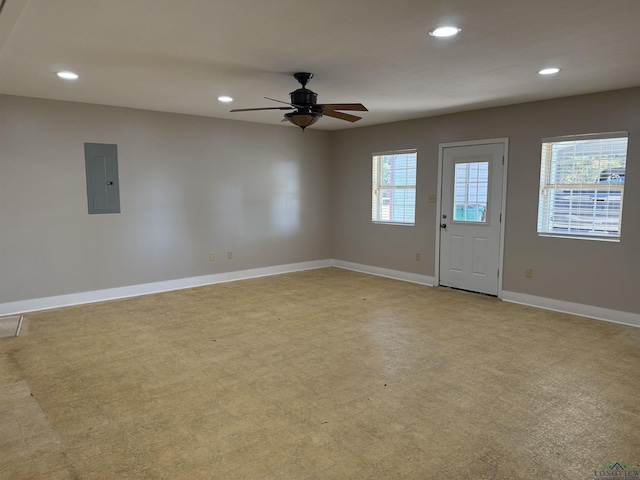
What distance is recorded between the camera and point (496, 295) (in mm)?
5523

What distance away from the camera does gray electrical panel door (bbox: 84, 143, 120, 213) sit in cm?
520

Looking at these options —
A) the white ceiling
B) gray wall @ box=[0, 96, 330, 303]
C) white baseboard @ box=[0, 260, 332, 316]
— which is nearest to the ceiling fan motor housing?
the white ceiling

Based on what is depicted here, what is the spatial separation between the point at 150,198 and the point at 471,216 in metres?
4.26

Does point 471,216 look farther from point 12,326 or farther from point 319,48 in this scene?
point 12,326

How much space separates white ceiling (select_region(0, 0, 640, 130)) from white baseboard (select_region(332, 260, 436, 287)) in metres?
2.62

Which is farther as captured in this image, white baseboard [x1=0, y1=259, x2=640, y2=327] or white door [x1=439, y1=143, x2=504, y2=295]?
white door [x1=439, y1=143, x2=504, y2=295]

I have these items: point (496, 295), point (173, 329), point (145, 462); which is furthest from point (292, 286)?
point (145, 462)

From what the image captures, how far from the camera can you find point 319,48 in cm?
309

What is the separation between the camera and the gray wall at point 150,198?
4.82 meters

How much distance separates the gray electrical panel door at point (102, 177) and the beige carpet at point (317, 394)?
4.32 ft

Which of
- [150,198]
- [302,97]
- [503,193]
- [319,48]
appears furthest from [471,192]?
[150,198]

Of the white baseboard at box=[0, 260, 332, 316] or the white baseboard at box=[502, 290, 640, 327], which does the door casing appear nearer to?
the white baseboard at box=[502, 290, 640, 327]
